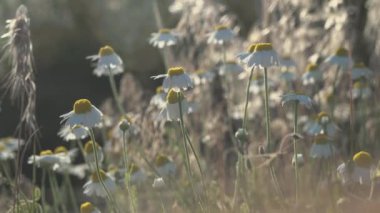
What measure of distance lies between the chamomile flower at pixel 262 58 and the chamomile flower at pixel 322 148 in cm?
50

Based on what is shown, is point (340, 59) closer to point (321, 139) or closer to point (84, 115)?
point (321, 139)

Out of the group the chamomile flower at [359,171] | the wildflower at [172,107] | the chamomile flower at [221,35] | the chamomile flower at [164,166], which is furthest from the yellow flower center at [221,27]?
the chamomile flower at [359,171]

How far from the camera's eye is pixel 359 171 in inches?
95.0

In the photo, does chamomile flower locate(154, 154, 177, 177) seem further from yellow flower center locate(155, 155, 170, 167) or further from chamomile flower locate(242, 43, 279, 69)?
chamomile flower locate(242, 43, 279, 69)

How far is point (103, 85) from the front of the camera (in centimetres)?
665

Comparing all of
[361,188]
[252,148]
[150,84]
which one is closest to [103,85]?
[150,84]

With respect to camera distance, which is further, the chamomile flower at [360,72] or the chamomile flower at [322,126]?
the chamomile flower at [360,72]

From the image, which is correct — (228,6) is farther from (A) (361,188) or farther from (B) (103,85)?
(A) (361,188)

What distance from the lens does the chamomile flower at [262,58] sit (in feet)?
7.77

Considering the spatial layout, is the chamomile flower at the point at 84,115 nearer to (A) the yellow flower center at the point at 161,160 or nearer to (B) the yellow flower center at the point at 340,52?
(A) the yellow flower center at the point at 161,160

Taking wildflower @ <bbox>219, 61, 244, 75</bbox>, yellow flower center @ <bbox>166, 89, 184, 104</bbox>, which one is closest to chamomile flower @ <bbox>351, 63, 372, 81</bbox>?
wildflower @ <bbox>219, 61, 244, 75</bbox>

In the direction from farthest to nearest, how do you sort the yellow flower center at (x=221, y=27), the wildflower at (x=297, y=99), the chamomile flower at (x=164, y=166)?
the yellow flower center at (x=221, y=27), the chamomile flower at (x=164, y=166), the wildflower at (x=297, y=99)

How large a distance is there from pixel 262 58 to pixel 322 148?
1.82 feet

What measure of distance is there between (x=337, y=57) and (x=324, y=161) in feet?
1.74
